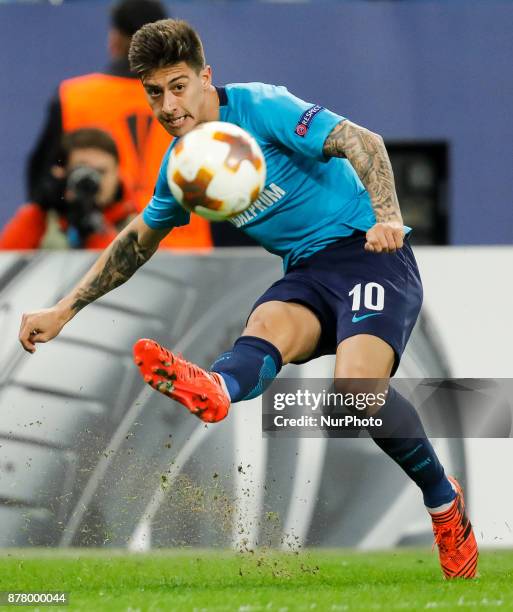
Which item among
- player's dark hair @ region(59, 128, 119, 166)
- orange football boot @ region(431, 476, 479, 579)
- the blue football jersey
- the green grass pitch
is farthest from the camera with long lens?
orange football boot @ region(431, 476, 479, 579)

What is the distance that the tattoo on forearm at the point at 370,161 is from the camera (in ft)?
19.0

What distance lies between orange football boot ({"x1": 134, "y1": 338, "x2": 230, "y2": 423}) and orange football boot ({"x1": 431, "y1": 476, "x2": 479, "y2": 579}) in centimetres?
137

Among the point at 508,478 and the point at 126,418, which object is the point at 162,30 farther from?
the point at 508,478

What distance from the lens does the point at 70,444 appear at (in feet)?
24.2

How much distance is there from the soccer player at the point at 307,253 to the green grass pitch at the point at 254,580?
42cm

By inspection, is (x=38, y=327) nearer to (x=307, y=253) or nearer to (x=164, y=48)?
(x=307, y=253)

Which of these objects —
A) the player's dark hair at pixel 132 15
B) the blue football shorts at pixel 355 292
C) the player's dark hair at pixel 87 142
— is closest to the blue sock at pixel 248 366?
the blue football shorts at pixel 355 292

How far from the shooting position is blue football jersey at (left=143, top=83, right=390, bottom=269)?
6.13 metres

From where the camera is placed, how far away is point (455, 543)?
645cm

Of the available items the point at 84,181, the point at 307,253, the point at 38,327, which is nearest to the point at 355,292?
the point at 307,253

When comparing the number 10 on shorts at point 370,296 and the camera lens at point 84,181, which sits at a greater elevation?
the number 10 on shorts at point 370,296

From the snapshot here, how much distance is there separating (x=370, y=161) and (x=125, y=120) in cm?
301

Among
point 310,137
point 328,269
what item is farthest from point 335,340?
point 310,137

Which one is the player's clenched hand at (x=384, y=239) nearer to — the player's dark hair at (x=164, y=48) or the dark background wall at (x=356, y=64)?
the player's dark hair at (x=164, y=48)
